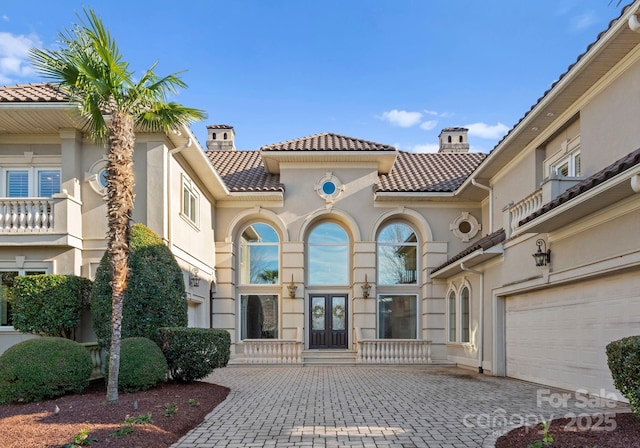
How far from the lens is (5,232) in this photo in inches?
481

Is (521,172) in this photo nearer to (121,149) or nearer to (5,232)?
(121,149)

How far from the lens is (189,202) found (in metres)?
14.9

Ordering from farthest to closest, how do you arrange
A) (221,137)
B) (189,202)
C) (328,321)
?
(221,137) < (328,321) < (189,202)

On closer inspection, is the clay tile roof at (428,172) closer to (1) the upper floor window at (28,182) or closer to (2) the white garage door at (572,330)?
(2) the white garage door at (572,330)

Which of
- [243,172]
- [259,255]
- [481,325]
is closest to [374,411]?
[481,325]

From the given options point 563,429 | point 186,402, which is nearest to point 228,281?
point 186,402

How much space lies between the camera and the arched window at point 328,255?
1886 cm

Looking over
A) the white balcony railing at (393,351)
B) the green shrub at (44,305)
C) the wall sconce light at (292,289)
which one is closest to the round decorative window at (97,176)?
the green shrub at (44,305)

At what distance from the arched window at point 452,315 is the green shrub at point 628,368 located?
11234mm

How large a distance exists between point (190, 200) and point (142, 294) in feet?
16.1

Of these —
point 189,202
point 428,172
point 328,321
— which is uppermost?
point 428,172

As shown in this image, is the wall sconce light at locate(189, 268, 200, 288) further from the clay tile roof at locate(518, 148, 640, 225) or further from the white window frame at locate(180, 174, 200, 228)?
the clay tile roof at locate(518, 148, 640, 225)

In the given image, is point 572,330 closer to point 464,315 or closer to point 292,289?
point 464,315

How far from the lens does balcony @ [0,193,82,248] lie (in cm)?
1214
